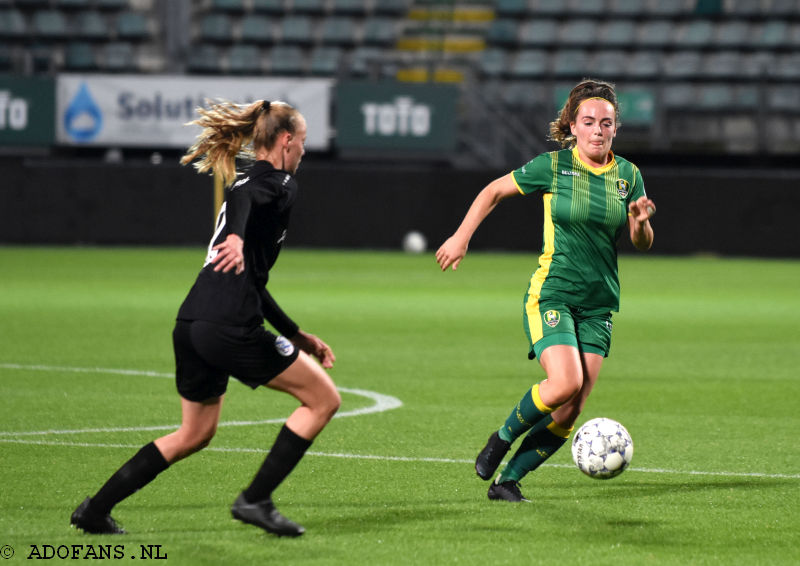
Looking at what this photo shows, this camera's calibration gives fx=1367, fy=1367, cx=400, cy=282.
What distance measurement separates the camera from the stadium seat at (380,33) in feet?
98.3

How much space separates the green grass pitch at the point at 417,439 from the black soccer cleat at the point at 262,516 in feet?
0.21

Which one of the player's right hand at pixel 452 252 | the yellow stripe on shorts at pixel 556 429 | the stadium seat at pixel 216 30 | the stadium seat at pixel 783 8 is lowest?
the stadium seat at pixel 216 30

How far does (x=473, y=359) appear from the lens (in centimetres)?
1185

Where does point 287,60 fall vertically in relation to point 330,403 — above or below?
below

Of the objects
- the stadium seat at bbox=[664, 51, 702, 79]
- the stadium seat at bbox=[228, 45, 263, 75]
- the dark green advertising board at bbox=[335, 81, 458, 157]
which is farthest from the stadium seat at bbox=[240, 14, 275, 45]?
the stadium seat at bbox=[664, 51, 702, 79]

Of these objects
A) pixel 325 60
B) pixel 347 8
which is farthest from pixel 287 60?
pixel 347 8

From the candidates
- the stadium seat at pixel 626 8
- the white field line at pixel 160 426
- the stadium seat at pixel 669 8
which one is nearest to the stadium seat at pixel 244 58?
the stadium seat at pixel 626 8

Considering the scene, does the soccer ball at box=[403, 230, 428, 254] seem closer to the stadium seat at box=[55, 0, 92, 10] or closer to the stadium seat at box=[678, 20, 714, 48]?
the stadium seat at box=[678, 20, 714, 48]

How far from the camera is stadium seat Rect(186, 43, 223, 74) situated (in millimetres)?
28469

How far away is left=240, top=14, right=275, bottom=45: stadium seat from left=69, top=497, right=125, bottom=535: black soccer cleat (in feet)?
84.0

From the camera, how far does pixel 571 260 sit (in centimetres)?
622

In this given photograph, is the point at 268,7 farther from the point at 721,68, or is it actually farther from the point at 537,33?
the point at 721,68

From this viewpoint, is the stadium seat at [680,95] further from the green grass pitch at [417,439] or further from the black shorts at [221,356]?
the black shorts at [221,356]

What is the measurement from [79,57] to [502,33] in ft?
29.8
